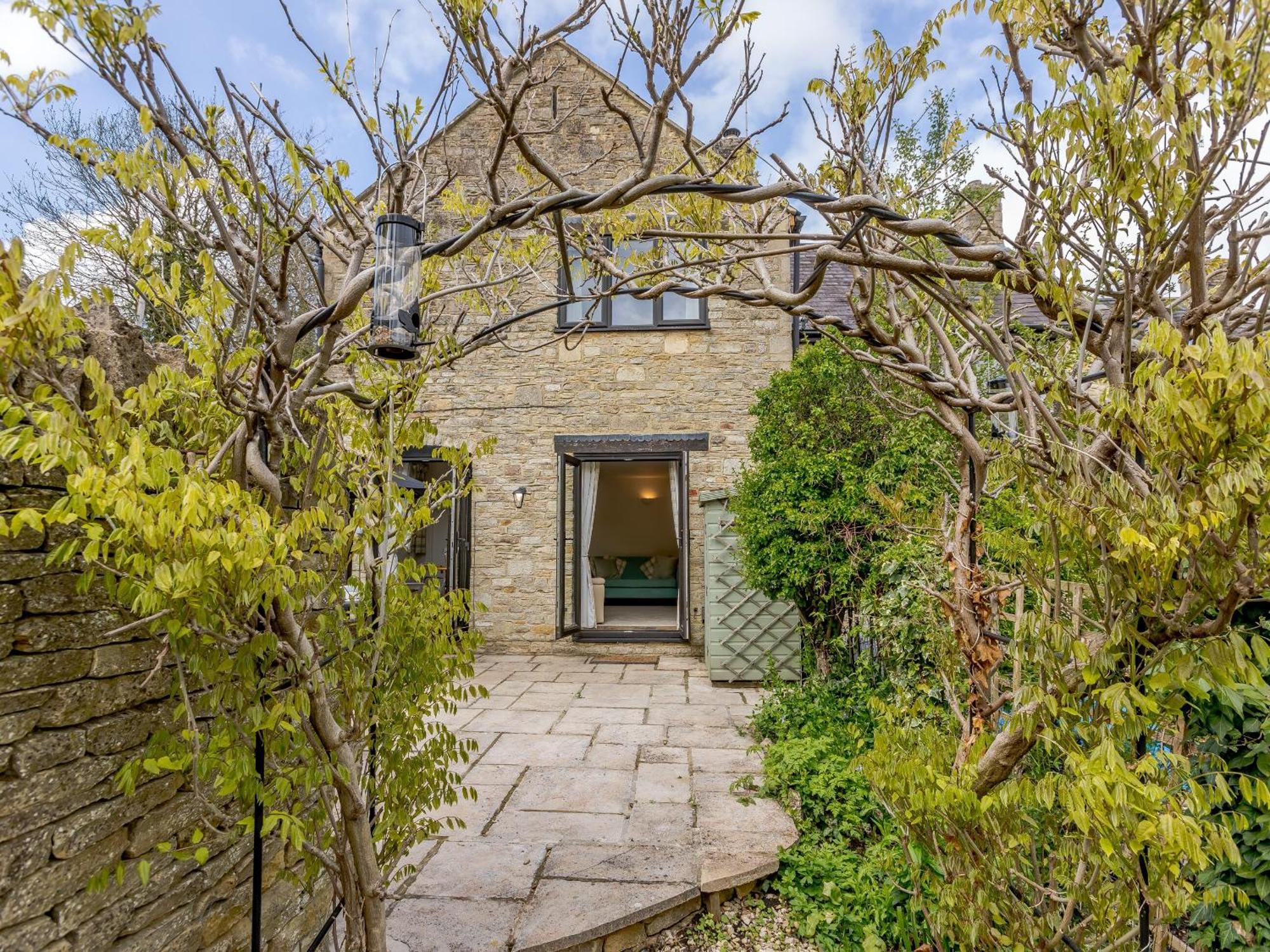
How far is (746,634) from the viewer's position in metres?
5.68

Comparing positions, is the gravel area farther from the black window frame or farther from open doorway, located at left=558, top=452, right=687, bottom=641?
the black window frame

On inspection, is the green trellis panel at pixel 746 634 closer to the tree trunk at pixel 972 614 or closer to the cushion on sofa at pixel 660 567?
the tree trunk at pixel 972 614

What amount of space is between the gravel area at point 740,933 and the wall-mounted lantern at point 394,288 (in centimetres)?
223

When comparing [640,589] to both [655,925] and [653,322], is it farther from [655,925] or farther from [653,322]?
[655,925]

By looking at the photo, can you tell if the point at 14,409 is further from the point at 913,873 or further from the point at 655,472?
the point at 655,472

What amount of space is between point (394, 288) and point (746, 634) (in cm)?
479

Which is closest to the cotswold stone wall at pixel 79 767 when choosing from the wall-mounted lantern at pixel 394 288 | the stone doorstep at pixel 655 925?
the wall-mounted lantern at pixel 394 288

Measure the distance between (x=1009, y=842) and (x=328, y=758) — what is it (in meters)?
1.58

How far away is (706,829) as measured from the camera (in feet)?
9.26

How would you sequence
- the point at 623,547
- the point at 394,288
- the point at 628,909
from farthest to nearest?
the point at 623,547 → the point at 628,909 → the point at 394,288

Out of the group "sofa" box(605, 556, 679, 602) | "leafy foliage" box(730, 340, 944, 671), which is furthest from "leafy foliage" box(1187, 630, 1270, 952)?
"sofa" box(605, 556, 679, 602)

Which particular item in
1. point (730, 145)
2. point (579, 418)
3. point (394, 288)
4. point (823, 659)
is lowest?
point (823, 659)

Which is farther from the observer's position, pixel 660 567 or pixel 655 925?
pixel 660 567

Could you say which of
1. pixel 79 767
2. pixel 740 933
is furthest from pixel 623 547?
pixel 79 767
